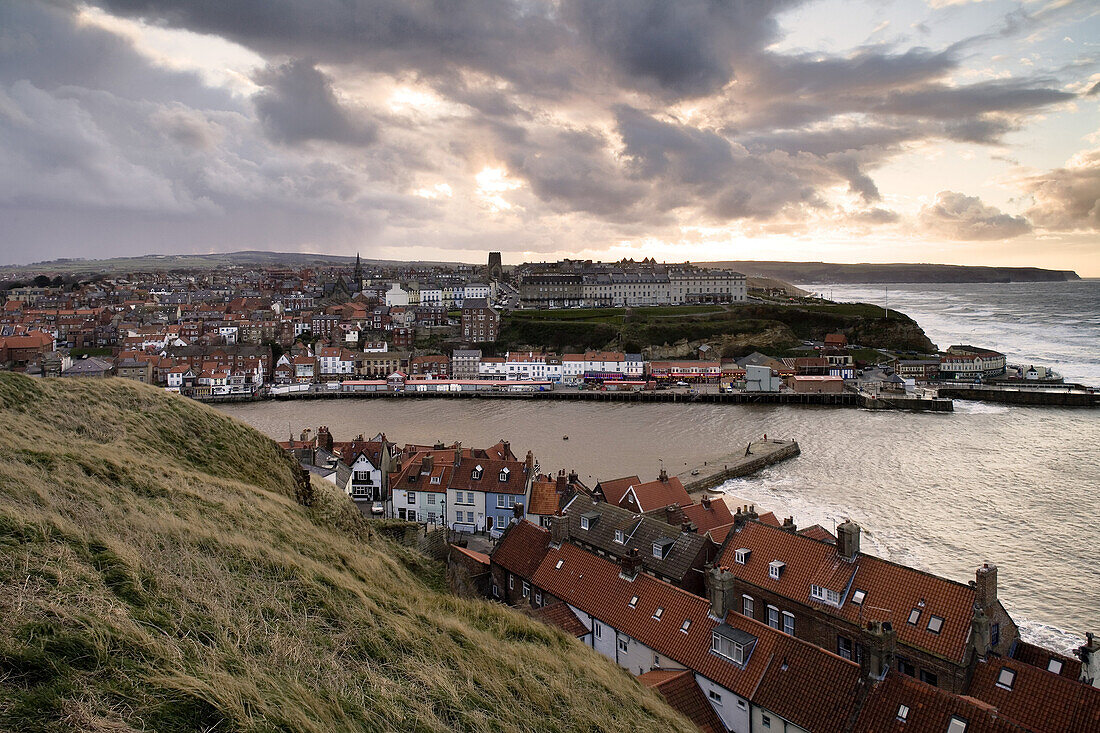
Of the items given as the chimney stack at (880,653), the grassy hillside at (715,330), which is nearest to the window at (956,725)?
the chimney stack at (880,653)

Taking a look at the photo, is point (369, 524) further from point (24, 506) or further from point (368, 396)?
point (368, 396)

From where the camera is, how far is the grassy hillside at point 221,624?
432cm

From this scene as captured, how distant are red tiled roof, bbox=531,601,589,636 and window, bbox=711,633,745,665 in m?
3.03

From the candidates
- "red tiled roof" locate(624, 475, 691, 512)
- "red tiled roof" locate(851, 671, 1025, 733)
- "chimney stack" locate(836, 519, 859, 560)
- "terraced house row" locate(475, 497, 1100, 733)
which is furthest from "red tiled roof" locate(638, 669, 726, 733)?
"red tiled roof" locate(624, 475, 691, 512)

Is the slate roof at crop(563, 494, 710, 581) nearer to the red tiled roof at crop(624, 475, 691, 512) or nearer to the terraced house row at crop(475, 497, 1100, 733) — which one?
the terraced house row at crop(475, 497, 1100, 733)

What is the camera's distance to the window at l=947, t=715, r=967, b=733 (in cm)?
924

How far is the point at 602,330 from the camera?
86.4m

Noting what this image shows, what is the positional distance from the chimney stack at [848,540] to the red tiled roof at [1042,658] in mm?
3256

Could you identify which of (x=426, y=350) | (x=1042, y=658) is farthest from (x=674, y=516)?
(x=426, y=350)

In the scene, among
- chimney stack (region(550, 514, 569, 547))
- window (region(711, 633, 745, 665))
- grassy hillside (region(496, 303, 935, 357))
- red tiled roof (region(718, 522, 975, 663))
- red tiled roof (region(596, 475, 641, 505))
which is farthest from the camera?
grassy hillside (region(496, 303, 935, 357))

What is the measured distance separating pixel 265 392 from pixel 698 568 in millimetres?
59584

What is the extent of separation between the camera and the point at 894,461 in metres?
34.6

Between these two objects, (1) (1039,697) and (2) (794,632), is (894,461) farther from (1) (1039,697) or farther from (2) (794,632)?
(1) (1039,697)

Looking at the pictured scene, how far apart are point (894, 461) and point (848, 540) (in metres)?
23.9
